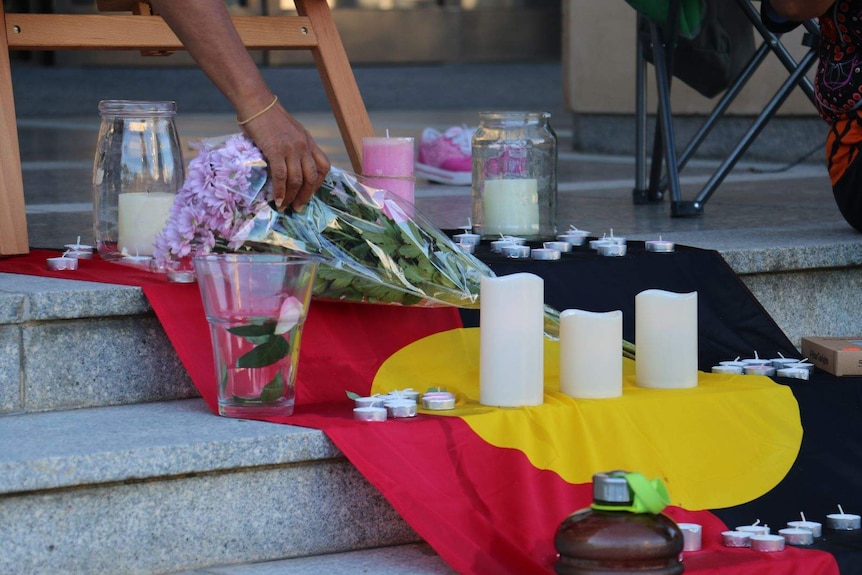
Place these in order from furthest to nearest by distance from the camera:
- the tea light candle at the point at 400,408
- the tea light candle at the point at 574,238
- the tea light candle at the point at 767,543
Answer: the tea light candle at the point at 574,238 → the tea light candle at the point at 400,408 → the tea light candle at the point at 767,543

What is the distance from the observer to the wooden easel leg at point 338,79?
2.94m

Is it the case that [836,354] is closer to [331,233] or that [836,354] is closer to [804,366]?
[804,366]

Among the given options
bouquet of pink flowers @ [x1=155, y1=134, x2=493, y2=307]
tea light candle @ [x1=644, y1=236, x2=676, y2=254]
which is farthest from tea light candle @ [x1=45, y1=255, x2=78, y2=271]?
tea light candle @ [x1=644, y1=236, x2=676, y2=254]

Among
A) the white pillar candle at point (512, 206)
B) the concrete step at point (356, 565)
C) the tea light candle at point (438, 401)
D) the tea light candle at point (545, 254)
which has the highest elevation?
the white pillar candle at point (512, 206)

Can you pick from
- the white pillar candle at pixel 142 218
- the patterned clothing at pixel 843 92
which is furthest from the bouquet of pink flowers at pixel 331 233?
the patterned clothing at pixel 843 92

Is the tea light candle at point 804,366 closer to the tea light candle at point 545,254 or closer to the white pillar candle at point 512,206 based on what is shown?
the tea light candle at point 545,254

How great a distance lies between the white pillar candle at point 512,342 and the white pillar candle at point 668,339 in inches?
8.0

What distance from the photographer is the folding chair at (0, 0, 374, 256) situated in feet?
7.97

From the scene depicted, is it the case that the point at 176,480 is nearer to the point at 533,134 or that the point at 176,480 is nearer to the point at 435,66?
the point at 533,134

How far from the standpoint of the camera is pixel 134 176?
2.45 meters

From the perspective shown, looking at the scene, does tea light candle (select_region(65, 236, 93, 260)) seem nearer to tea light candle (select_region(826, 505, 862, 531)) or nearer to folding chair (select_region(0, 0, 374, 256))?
folding chair (select_region(0, 0, 374, 256))

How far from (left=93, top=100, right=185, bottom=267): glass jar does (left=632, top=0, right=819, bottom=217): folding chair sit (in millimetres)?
1347

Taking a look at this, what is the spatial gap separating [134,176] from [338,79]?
0.64 m

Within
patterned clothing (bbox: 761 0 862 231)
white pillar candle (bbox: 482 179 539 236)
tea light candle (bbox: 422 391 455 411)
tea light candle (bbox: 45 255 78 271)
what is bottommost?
tea light candle (bbox: 422 391 455 411)
